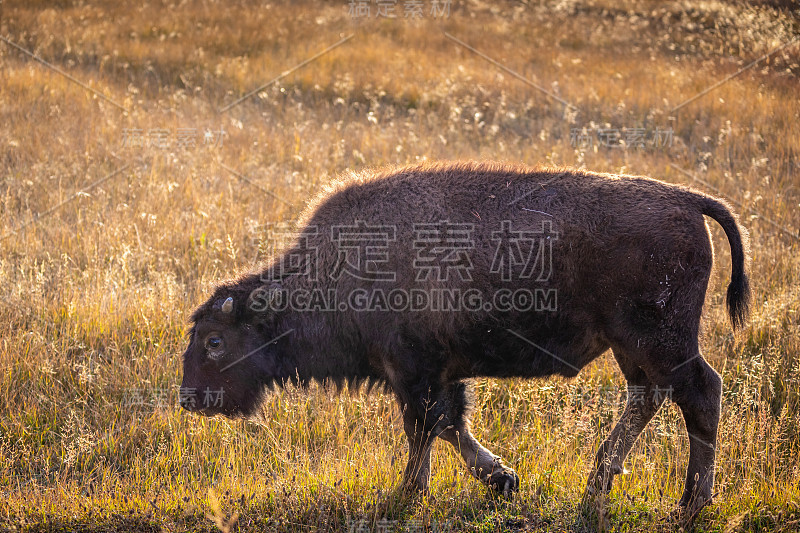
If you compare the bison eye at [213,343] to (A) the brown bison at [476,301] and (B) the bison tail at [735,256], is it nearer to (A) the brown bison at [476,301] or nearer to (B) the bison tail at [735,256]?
(A) the brown bison at [476,301]

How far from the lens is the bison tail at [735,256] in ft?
13.3

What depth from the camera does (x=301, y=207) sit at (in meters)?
8.45

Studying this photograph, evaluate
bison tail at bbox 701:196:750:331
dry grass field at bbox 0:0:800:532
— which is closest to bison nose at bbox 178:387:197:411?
dry grass field at bbox 0:0:800:532

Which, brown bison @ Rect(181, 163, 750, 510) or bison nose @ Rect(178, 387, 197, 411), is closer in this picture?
brown bison @ Rect(181, 163, 750, 510)

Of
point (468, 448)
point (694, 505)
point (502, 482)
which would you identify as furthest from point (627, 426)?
point (468, 448)

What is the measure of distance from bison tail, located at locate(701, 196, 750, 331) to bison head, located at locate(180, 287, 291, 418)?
9.18ft

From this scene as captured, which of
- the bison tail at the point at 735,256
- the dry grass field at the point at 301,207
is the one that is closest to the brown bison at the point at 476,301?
the bison tail at the point at 735,256

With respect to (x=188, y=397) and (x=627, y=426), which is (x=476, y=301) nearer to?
(x=627, y=426)

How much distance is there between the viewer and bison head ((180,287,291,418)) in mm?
4414

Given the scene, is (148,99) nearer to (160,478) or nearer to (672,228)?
(160,478)

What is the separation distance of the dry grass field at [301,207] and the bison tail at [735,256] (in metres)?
0.17

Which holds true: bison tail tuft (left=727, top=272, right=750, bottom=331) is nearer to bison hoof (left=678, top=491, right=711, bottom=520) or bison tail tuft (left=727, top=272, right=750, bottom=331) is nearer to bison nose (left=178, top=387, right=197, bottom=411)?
bison hoof (left=678, top=491, right=711, bottom=520)

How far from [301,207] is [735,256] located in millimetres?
5479

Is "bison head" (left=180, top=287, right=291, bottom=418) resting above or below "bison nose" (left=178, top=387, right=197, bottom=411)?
above
